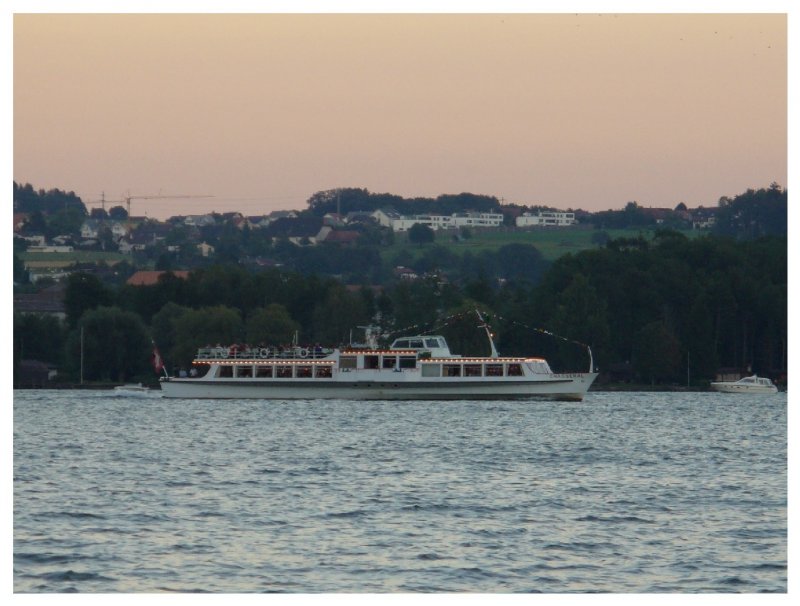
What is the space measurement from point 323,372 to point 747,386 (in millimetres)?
44102

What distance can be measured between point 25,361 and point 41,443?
81920mm

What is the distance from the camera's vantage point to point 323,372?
11244 centimetres

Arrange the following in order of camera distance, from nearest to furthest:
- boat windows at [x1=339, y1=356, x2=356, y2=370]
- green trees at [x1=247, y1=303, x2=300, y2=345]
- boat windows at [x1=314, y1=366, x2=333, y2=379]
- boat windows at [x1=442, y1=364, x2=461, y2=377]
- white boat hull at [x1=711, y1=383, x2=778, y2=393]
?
→ 1. boat windows at [x1=442, y1=364, x2=461, y2=377]
2. boat windows at [x1=339, y1=356, x2=356, y2=370]
3. boat windows at [x1=314, y1=366, x2=333, y2=379]
4. white boat hull at [x1=711, y1=383, x2=778, y2=393]
5. green trees at [x1=247, y1=303, x2=300, y2=345]

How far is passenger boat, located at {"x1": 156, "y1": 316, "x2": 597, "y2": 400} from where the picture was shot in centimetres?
10788

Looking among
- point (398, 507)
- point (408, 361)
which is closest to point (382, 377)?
point (408, 361)

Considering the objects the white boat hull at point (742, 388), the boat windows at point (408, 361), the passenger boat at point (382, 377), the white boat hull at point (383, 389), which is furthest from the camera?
the white boat hull at point (742, 388)

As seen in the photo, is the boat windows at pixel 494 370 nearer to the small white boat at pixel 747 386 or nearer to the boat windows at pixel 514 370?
the boat windows at pixel 514 370

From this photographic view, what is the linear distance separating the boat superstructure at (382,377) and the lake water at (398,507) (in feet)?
80.3

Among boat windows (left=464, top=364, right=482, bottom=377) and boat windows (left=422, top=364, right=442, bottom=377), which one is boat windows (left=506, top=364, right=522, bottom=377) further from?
boat windows (left=422, top=364, right=442, bottom=377)

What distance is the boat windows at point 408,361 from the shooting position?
359 feet

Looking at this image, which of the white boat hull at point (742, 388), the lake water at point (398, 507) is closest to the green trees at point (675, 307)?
the white boat hull at point (742, 388)

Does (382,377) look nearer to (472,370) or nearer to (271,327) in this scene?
(472,370)

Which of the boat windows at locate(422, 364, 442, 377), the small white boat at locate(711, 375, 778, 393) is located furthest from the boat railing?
the small white boat at locate(711, 375, 778, 393)

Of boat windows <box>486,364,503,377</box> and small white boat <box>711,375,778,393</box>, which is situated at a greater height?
boat windows <box>486,364,503,377</box>
